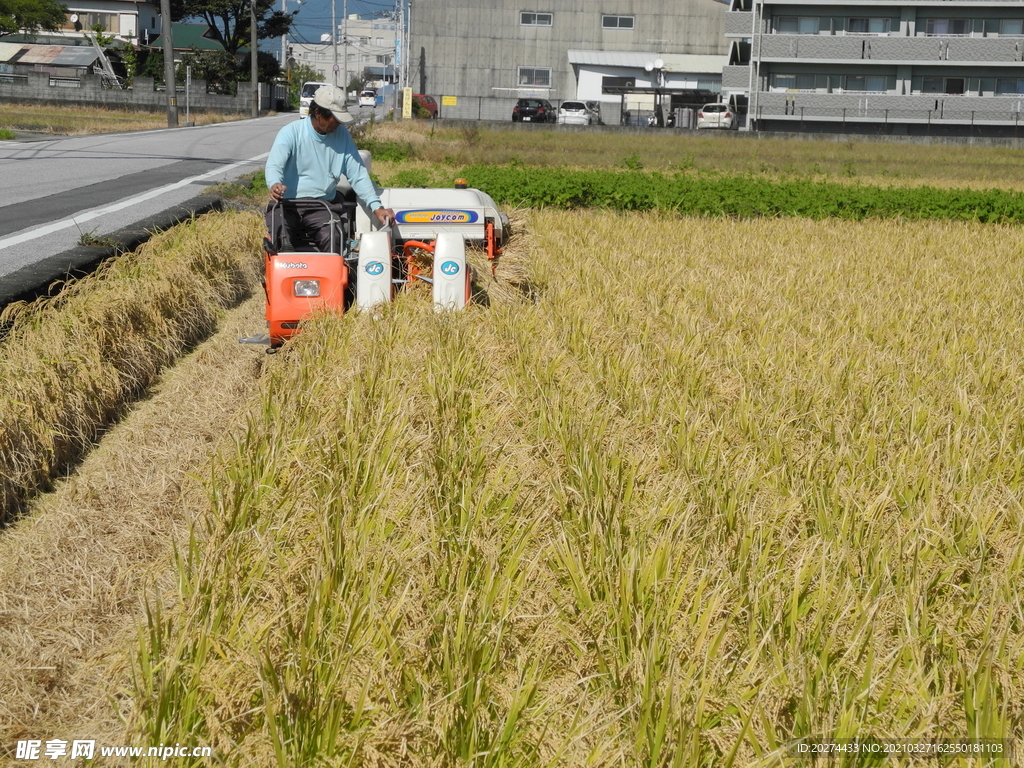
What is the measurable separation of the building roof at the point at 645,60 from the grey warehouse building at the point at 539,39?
10cm

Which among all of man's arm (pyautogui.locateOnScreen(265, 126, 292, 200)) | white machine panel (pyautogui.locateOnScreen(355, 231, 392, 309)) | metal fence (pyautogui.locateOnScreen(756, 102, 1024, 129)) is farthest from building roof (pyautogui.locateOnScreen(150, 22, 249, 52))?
white machine panel (pyautogui.locateOnScreen(355, 231, 392, 309))

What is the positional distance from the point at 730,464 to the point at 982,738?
5.90 ft

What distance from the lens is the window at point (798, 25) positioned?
152 feet

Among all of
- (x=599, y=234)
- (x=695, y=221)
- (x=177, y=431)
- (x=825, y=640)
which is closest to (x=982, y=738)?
(x=825, y=640)

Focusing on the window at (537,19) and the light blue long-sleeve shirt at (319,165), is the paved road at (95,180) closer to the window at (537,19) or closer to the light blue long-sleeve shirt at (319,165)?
the light blue long-sleeve shirt at (319,165)

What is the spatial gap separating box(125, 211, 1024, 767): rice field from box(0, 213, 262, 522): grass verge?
862mm

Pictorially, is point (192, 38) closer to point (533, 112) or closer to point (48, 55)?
point (48, 55)

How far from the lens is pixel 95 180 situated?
48.2 feet

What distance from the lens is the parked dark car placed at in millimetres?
46500

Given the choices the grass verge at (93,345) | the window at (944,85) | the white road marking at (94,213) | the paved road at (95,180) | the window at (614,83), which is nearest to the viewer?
the grass verge at (93,345)

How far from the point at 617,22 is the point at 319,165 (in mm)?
54555

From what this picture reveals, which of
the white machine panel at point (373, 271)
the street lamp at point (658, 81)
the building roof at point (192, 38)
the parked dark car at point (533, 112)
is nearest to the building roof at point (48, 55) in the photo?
the building roof at point (192, 38)

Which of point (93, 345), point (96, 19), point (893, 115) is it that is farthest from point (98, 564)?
point (96, 19)

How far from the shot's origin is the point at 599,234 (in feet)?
40.1
